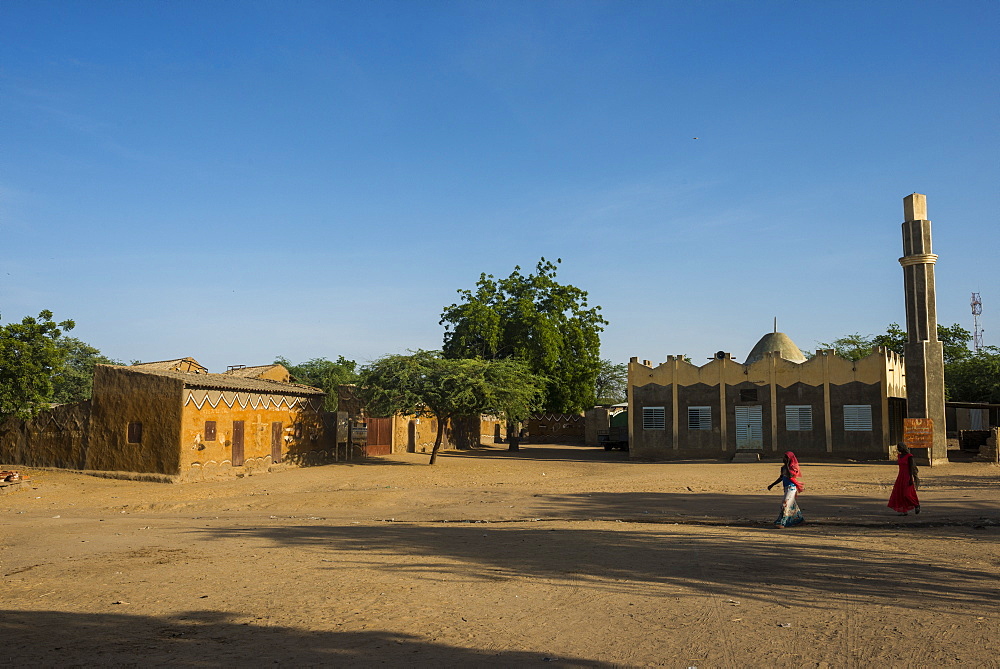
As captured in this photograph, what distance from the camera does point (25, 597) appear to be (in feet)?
28.6

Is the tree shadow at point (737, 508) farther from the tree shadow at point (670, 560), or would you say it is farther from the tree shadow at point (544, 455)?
the tree shadow at point (544, 455)

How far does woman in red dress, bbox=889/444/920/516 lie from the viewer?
47.0 ft

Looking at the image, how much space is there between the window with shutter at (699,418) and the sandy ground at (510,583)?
1598cm

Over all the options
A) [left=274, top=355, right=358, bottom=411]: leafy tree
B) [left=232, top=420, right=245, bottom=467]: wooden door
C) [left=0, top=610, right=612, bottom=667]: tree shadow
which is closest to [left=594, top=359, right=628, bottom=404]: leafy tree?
[left=274, top=355, right=358, bottom=411]: leafy tree

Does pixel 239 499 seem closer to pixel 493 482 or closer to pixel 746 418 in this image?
pixel 493 482

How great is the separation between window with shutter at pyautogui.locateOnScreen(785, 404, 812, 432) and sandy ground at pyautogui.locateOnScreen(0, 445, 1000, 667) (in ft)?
47.4

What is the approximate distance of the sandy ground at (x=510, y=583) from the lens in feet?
21.5

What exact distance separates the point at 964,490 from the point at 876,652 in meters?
15.8

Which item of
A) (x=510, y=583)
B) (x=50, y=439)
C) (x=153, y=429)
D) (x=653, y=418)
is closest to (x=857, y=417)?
(x=653, y=418)

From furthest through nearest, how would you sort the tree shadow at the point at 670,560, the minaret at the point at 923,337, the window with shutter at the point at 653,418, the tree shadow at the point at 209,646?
the window with shutter at the point at 653,418 < the minaret at the point at 923,337 < the tree shadow at the point at 670,560 < the tree shadow at the point at 209,646

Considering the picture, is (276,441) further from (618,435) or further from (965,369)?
(965,369)

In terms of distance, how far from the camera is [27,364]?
23797 mm

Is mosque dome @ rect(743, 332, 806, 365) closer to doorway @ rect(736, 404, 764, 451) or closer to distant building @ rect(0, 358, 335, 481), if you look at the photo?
doorway @ rect(736, 404, 764, 451)

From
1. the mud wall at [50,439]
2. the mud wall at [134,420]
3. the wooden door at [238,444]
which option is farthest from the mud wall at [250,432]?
the mud wall at [50,439]
